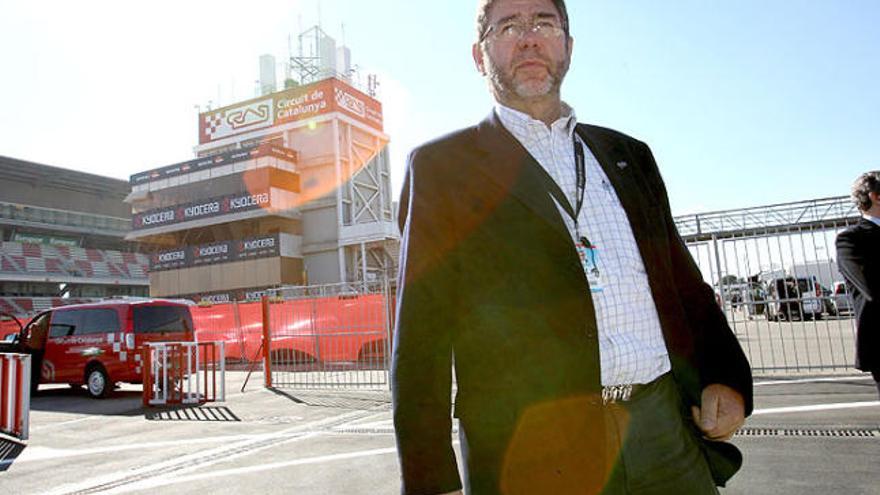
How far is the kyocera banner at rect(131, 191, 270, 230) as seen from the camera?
135ft

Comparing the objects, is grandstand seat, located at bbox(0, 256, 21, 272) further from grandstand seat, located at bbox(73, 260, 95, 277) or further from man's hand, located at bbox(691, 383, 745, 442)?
man's hand, located at bbox(691, 383, 745, 442)

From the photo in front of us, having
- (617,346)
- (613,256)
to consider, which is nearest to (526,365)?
(617,346)

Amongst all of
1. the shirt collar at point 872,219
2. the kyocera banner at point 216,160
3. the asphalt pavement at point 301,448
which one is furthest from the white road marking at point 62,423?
the kyocera banner at point 216,160

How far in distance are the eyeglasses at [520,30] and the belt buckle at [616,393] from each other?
1.01m

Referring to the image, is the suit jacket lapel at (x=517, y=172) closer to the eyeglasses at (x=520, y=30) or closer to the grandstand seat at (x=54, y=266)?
the eyeglasses at (x=520, y=30)

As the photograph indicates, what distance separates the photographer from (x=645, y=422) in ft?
4.72

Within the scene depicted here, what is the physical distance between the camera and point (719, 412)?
1567mm

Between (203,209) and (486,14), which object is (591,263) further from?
(203,209)

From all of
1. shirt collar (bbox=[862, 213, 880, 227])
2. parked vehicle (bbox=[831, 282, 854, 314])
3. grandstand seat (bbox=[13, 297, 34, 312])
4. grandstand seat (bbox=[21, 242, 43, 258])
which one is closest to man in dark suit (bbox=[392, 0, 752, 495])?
shirt collar (bbox=[862, 213, 880, 227])

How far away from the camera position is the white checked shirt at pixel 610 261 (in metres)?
1.47

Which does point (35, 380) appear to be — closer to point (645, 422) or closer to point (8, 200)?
point (645, 422)

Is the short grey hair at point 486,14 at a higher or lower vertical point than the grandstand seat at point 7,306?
lower

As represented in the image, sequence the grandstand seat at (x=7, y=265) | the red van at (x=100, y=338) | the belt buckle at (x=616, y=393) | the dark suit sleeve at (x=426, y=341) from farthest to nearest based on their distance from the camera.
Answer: the grandstand seat at (x=7, y=265) → the red van at (x=100, y=338) → the belt buckle at (x=616, y=393) → the dark suit sleeve at (x=426, y=341)

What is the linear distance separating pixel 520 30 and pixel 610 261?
28.4 inches
